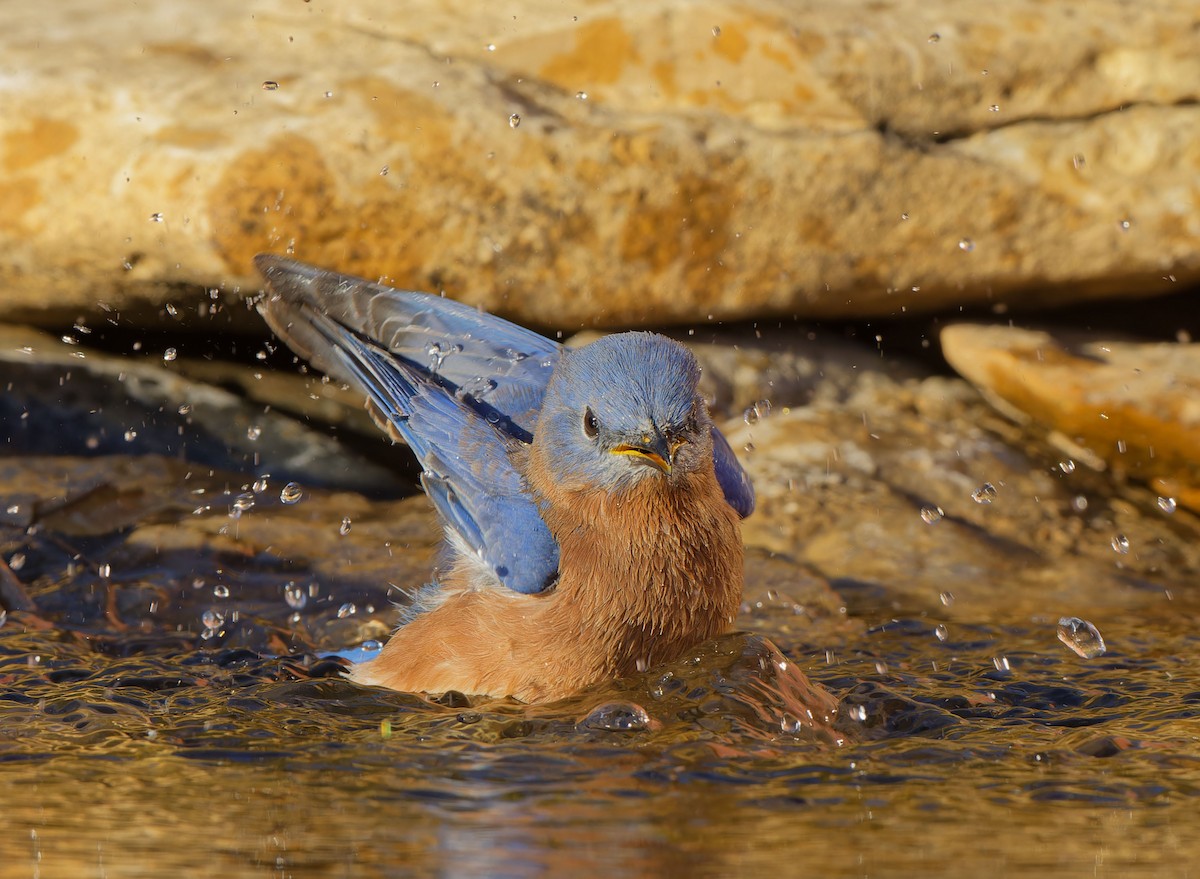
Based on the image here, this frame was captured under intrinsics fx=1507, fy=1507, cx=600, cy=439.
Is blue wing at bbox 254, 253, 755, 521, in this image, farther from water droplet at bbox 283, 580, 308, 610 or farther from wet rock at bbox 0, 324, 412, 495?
wet rock at bbox 0, 324, 412, 495

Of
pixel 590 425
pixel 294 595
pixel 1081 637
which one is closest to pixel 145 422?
pixel 294 595

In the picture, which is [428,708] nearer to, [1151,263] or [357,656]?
[357,656]

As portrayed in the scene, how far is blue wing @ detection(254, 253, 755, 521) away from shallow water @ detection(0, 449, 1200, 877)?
3.23 ft

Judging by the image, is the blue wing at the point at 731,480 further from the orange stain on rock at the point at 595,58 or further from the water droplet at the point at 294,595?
the orange stain on rock at the point at 595,58

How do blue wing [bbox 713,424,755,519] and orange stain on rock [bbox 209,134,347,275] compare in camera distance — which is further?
orange stain on rock [bbox 209,134,347,275]

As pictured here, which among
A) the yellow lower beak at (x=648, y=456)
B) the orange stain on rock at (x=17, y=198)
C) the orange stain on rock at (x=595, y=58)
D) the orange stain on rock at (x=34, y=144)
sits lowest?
the yellow lower beak at (x=648, y=456)

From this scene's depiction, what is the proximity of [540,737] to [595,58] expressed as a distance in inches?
161

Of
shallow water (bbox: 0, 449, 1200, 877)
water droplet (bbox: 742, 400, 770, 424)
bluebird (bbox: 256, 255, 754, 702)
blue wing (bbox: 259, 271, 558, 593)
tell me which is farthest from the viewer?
water droplet (bbox: 742, 400, 770, 424)

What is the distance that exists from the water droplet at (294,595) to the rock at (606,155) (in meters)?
1.50

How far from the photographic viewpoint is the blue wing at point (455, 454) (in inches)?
204

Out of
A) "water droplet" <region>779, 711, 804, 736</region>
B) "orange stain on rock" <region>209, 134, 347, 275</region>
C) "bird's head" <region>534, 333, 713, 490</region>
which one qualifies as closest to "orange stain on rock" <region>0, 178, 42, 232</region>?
"orange stain on rock" <region>209, 134, 347, 275</region>

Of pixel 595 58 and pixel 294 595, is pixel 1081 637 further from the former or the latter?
pixel 595 58

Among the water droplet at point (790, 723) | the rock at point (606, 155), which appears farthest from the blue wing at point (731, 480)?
the rock at point (606, 155)

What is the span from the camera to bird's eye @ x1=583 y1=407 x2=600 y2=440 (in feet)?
16.2
